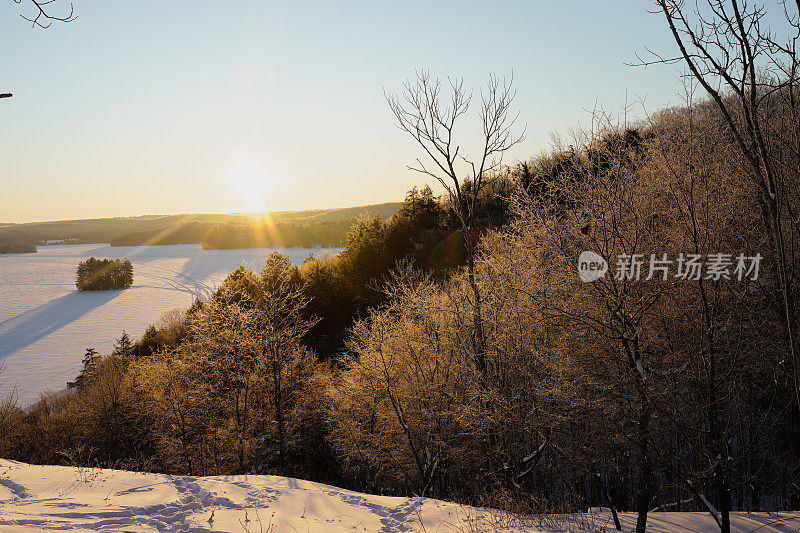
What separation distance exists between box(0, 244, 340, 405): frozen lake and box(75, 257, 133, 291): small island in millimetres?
1784

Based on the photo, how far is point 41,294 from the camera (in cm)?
7956

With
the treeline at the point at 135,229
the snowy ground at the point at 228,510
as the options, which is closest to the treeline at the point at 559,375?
the snowy ground at the point at 228,510

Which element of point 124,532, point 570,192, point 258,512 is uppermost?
point 570,192

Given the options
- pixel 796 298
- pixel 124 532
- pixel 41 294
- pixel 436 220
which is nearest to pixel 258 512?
pixel 124 532

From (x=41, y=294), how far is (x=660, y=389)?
324 ft

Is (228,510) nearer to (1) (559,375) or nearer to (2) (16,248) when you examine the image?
(1) (559,375)

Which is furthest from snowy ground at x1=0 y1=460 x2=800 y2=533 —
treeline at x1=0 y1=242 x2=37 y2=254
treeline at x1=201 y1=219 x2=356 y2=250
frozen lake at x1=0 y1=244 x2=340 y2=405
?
treeline at x1=0 y1=242 x2=37 y2=254

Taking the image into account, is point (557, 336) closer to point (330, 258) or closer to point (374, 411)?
point (374, 411)

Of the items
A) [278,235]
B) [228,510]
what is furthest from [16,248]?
[228,510]

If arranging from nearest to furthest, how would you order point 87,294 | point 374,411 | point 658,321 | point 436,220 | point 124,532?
point 124,532 → point 658,321 → point 374,411 → point 436,220 → point 87,294

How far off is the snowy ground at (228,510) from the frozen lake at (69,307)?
25938 mm

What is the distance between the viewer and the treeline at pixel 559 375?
876cm

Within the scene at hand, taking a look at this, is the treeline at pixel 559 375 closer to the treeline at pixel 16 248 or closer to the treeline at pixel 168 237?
the treeline at pixel 168 237

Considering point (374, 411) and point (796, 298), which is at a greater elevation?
point (796, 298)
